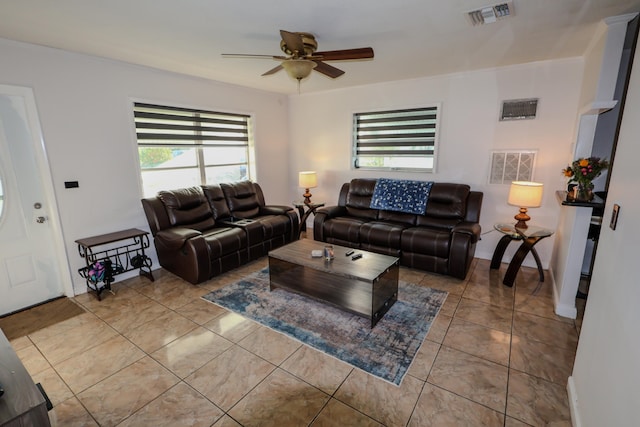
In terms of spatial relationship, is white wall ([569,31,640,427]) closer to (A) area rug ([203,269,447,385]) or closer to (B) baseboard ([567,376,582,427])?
(B) baseboard ([567,376,582,427])

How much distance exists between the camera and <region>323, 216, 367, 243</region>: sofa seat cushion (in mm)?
4016

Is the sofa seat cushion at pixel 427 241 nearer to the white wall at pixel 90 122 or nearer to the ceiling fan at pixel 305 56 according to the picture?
the ceiling fan at pixel 305 56

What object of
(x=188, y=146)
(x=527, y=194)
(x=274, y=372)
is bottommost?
(x=274, y=372)

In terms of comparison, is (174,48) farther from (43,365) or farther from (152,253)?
(43,365)

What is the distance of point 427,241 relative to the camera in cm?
348

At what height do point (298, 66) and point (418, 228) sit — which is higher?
point (298, 66)

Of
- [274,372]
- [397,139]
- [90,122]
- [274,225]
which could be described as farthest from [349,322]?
[90,122]

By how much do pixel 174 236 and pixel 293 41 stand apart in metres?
2.39

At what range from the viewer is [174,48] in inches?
115

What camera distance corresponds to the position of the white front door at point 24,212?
109 inches

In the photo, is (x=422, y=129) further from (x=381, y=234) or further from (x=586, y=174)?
(x=586, y=174)

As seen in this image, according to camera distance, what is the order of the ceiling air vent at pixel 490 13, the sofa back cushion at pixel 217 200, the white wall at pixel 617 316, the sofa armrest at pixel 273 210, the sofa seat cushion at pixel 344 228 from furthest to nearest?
the sofa armrest at pixel 273 210, the sofa back cushion at pixel 217 200, the sofa seat cushion at pixel 344 228, the ceiling air vent at pixel 490 13, the white wall at pixel 617 316

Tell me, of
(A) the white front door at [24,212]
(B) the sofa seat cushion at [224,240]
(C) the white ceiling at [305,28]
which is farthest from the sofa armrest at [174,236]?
(C) the white ceiling at [305,28]

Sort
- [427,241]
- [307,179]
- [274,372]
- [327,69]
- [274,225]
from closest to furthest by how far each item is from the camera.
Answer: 1. [274,372]
2. [327,69]
3. [427,241]
4. [274,225]
5. [307,179]
